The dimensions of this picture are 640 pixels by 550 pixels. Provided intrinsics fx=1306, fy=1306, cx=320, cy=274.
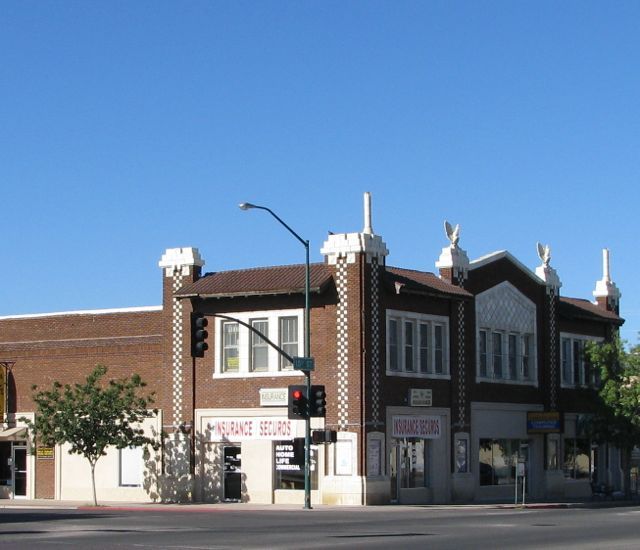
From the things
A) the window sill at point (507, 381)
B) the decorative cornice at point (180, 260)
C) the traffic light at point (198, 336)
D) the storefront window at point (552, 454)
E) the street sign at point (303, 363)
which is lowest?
the storefront window at point (552, 454)

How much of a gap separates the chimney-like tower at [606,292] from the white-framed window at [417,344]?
13.6 metres

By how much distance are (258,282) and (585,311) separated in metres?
17.4

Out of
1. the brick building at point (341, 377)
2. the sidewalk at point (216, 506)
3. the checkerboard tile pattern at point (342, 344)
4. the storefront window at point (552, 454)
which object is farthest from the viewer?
the storefront window at point (552, 454)

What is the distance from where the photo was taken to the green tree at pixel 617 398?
2068 inches

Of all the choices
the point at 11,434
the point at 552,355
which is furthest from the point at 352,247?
the point at 11,434

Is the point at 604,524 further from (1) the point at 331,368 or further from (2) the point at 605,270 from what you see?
(2) the point at 605,270

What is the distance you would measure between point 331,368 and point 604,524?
1583 centimetres

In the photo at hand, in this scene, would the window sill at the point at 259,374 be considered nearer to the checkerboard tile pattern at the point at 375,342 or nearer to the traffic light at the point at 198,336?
the checkerboard tile pattern at the point at 375,342

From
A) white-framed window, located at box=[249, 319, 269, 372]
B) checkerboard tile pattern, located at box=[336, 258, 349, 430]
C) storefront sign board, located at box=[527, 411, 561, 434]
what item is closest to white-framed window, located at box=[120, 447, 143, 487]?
white-framed window, located at box=[249, 319, 269, 372]

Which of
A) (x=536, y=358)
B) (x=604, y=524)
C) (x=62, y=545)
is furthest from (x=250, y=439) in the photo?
(x=62, y=545)

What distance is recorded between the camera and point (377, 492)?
44938 mm

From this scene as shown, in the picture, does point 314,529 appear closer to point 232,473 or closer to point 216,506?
point 216,506

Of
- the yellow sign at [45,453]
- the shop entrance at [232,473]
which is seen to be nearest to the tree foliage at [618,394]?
the shop entrance at [232,473]

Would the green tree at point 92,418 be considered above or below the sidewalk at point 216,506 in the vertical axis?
above
